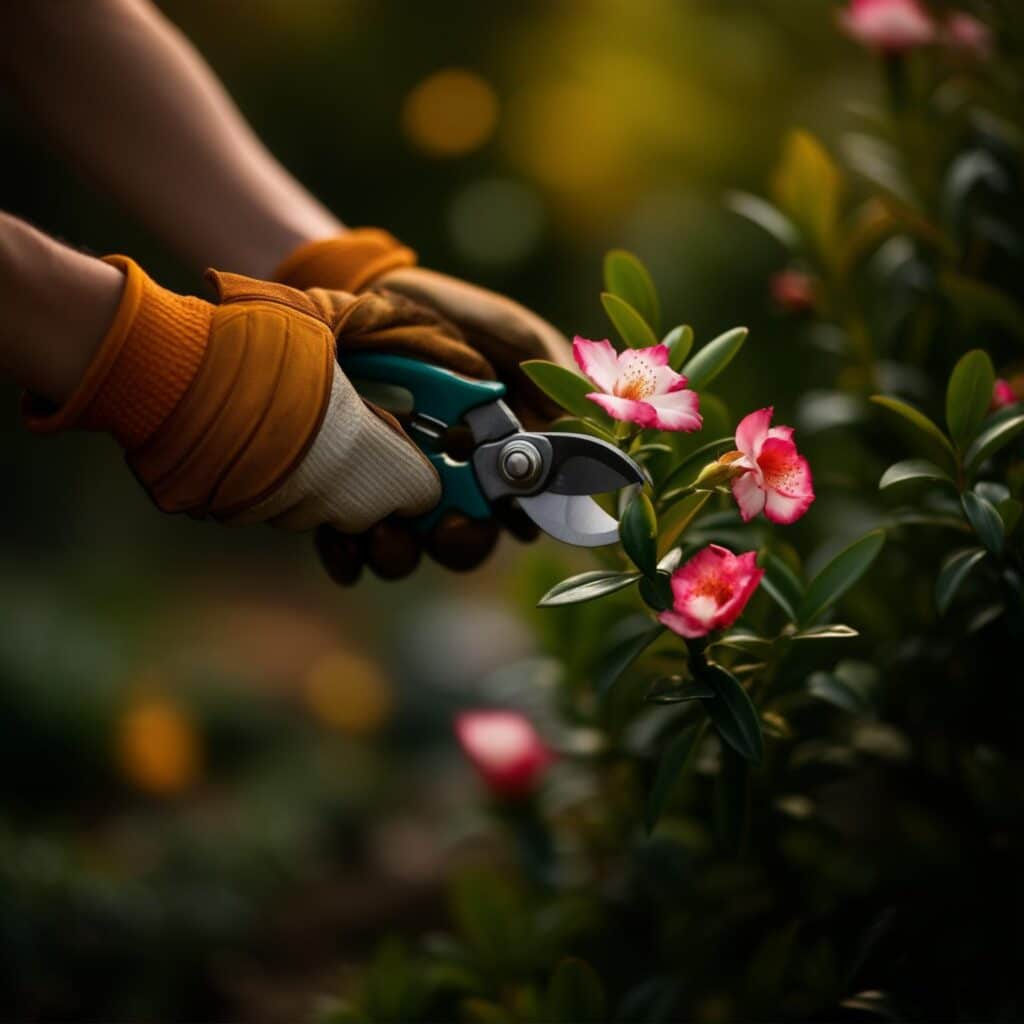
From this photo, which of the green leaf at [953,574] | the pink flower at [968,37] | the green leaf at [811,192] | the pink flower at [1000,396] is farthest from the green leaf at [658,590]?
the pink flower at [968,37]

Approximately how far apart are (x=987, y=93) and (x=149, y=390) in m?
1.18

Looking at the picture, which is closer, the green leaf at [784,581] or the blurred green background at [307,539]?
the green leaf at [784,581]

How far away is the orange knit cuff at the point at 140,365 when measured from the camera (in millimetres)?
871

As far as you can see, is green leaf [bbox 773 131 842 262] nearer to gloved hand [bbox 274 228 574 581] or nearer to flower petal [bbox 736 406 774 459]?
gloved hand [bbox 274 228 574 581]

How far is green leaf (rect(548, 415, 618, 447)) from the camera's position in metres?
0.88

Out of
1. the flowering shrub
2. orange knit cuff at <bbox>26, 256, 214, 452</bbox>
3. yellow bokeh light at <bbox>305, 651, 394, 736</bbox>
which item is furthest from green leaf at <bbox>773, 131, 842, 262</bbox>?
yellow bokeh light at <bbox>305, 651, 394, 736</bbox>

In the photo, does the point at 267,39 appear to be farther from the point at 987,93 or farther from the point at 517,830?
the point at 517,830

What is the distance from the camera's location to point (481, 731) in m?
1.36

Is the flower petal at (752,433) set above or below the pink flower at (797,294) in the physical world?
above

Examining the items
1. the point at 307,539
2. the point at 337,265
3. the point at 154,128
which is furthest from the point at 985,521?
the point at 307,539

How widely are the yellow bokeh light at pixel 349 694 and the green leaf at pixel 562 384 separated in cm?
153

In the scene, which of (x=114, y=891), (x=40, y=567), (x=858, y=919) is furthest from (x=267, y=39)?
(x=858, y=919)

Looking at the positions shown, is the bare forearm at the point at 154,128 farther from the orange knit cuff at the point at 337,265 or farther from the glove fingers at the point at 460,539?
the glove fingers at the point at 460,539

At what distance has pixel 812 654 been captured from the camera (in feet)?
3.15
